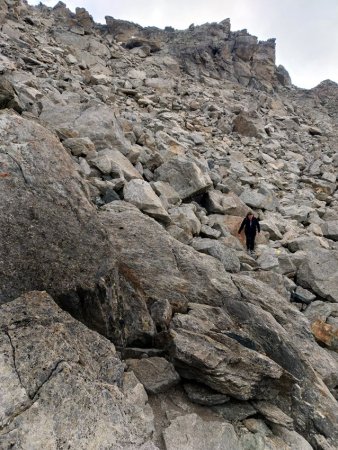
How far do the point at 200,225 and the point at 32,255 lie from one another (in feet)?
25.5

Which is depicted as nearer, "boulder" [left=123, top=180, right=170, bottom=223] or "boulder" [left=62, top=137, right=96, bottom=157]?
"boulder" [left=123, top=180, right=170, bottom=223]

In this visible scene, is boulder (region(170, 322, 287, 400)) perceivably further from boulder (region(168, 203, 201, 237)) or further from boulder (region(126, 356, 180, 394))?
boulder (region(168, 203, 201, 237))

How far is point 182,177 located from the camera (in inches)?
570

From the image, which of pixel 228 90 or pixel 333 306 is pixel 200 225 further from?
pixel 228 90

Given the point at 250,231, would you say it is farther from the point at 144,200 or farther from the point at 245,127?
the point at 245,127

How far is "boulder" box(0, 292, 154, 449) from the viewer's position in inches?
149

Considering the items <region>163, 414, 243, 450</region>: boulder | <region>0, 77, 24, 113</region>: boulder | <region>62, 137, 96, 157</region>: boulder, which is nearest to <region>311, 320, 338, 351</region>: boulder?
<region>163, 414, 243, 450</region>: boulder

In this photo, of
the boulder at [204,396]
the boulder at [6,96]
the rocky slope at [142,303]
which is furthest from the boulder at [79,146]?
the boulder at [204,396]

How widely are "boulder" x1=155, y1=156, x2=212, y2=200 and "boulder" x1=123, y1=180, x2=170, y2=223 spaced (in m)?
3.43

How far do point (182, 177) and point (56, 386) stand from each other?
1111cm

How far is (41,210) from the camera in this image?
18.7 ft

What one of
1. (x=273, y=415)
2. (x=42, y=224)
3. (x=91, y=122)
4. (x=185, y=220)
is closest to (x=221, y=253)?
(x=185, y=220)

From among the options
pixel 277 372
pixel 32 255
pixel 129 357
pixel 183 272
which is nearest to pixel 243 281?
pixel 183 272

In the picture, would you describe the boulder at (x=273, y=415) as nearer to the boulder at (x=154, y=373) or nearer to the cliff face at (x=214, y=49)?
the boulder at (x=154, y=373)
